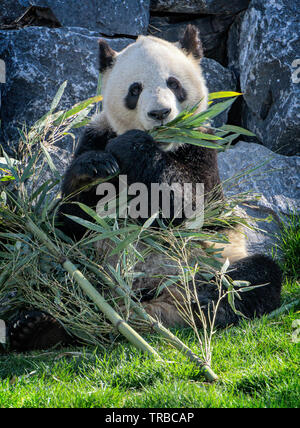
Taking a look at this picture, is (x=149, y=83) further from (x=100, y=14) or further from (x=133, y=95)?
(x=100, y=14)

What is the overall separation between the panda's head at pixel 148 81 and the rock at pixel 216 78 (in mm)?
1689

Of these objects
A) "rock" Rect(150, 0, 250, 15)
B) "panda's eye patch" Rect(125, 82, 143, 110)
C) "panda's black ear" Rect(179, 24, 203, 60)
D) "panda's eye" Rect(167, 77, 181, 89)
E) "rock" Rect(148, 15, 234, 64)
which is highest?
"rock" Rect(150, 0, 250, 15)

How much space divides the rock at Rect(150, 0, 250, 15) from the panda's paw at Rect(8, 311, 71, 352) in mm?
4009

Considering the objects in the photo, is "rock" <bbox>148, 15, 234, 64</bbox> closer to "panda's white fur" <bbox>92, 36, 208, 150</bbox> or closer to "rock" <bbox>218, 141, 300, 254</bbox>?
"rock" <bbox>218, 141, 300, 254</bbox>

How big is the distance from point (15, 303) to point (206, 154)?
1.55 metres

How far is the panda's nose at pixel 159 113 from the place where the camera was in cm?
334

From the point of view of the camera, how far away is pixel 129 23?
222 inches

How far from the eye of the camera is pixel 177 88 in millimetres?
3760

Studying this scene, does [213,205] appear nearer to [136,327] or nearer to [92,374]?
[136,327]

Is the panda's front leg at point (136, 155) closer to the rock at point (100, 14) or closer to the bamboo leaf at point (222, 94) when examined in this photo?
the bamboo leaf at point (222, 94)

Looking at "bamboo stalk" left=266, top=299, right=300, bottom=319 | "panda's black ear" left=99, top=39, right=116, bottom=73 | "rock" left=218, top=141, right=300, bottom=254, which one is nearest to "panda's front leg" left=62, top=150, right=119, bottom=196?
"panda's black ear" left=99, top=39, right=116, bottom=73

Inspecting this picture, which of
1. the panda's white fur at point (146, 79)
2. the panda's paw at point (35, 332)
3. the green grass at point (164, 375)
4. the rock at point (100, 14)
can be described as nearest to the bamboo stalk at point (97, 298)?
the green grass at point (164, 375)

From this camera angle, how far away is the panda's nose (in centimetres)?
334

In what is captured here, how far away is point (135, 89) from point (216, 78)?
2.33m
